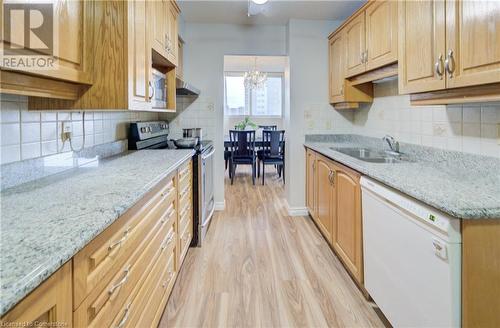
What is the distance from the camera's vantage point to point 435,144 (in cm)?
211

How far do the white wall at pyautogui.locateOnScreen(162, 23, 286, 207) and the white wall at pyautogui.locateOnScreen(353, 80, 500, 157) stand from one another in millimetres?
1454

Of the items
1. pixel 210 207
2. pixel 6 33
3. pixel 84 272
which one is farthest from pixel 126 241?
pixel 210 207

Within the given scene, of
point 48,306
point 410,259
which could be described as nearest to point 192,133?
point 410,259

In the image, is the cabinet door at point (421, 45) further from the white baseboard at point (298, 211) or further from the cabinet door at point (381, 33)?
the white baseboard at point (298, 211)

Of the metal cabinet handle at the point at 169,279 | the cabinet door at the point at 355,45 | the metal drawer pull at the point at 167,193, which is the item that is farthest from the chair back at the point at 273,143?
the metal cabinet handle at the point at 169,279

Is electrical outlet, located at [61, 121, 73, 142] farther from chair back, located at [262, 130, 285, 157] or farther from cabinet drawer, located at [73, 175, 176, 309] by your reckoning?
chair back, located at [262, 130, 285, 157]

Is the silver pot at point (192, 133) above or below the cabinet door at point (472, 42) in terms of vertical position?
below

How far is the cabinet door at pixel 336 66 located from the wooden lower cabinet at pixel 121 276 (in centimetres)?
213

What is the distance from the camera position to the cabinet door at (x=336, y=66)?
10.5 ft

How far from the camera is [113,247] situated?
99cm

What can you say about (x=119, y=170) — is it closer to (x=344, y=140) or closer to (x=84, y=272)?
(x=84, y=272)

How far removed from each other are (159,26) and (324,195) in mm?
1981

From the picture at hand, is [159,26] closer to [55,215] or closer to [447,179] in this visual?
[55,215]

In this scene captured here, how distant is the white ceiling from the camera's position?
3.10 meters
